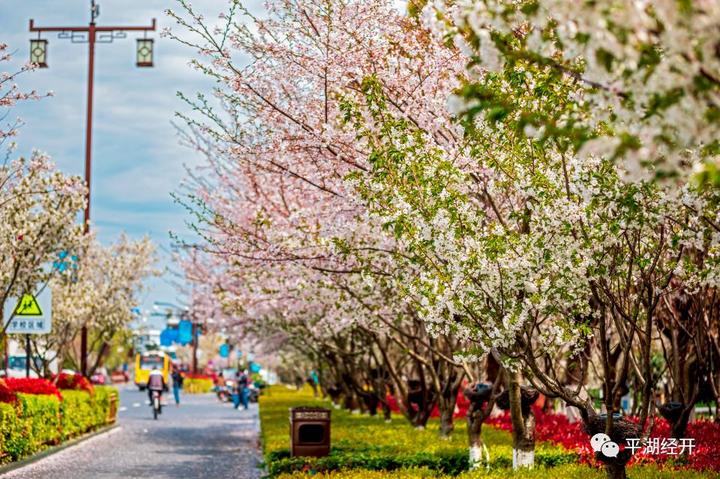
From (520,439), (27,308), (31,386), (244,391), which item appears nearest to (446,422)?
(520,439)

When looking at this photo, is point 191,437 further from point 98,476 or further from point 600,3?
point 600,3

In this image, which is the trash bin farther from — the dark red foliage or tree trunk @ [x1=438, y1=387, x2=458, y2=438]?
the dark red foliage

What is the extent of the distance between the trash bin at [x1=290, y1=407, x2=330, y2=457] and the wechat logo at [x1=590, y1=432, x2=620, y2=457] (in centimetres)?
717

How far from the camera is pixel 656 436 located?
1386 cm

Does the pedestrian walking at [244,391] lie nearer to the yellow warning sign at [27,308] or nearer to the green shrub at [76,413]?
the green shrub at [76,413]

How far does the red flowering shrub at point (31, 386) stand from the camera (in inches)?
721

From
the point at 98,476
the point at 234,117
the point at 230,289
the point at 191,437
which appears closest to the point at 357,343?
the point at 191,437

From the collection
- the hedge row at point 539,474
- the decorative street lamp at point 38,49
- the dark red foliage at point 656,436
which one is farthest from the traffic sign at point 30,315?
the dark red foliage at point 656,436

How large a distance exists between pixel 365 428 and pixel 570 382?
5104 millimetres

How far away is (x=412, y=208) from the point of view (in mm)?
8266

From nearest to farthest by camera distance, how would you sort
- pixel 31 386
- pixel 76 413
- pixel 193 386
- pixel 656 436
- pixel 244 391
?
pixel 656 436, pixel 31 386, pixel 76 413, pixel 244 391, pixel 193 386

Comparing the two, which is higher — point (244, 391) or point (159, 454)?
point (244, 391)

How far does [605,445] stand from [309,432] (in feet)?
25.1

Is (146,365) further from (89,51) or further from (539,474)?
(539,474)
